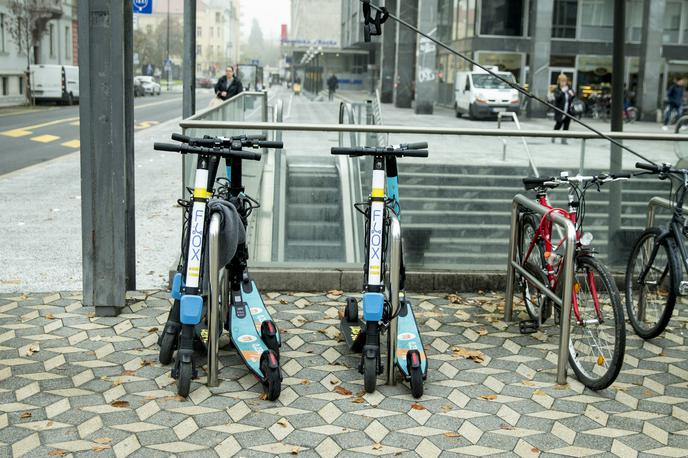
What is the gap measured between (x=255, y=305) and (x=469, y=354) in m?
1.43

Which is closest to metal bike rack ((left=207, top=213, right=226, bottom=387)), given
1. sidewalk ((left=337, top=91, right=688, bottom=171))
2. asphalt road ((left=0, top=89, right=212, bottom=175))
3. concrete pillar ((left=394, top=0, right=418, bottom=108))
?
sidewalk ((left=337, top=91, right=688, bottom=171))

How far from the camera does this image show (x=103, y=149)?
618 cm

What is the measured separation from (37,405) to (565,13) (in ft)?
123

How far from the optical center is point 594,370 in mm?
5121

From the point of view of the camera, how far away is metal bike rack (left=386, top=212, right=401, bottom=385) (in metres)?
4.85

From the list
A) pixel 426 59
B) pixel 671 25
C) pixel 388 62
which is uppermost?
pixel 671 25

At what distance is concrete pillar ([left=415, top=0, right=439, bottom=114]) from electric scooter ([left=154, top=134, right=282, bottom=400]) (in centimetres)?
2637

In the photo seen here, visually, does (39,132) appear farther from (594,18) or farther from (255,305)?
(594,18)

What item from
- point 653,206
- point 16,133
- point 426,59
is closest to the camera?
point 653,206

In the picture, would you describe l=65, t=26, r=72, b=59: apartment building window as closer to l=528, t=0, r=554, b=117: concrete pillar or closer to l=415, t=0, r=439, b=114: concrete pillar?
l=415, t=0, r=439, b=114: concrete pillar

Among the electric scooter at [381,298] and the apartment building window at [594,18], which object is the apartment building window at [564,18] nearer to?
the apartment building window at [594,18]

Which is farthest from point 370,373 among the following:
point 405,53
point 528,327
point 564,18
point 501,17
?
point 564,18

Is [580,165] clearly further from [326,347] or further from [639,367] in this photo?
[326,347]

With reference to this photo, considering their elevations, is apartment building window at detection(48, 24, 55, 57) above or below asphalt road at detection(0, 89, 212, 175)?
above
